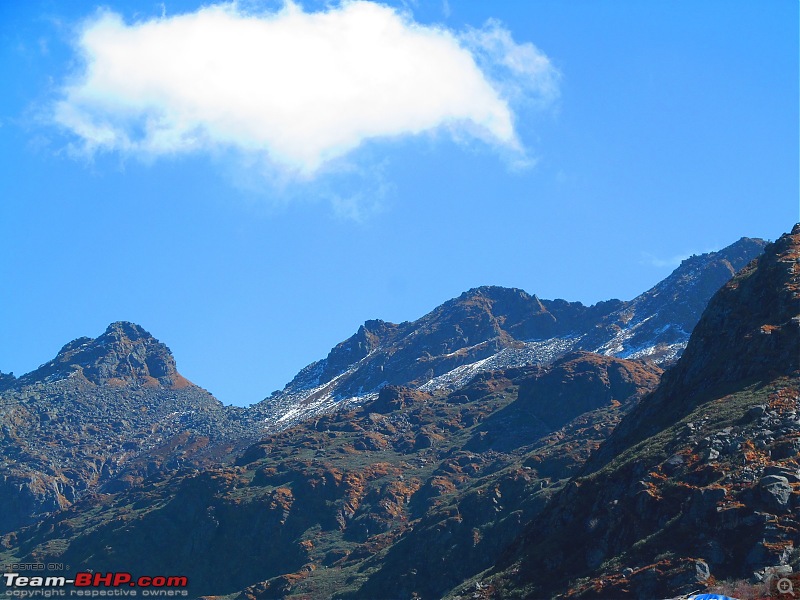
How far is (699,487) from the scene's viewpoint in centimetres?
7819

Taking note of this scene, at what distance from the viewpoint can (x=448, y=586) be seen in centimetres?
13638

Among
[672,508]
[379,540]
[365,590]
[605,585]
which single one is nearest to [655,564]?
[605,585]

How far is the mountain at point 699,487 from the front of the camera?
225ft

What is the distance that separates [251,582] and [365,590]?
51785 mm

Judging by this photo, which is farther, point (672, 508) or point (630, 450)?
point (630, 450)

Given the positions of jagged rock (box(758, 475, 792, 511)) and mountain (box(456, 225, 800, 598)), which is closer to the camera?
mountain (box(456, 225, 800, 598))

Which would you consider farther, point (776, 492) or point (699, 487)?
point (699, 487)

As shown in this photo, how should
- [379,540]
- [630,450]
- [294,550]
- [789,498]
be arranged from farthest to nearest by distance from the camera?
[294,550] → [379,540] → [630,450] → [789,498]

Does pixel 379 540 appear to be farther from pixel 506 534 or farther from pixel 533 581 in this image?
pixel 533 581

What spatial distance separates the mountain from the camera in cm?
6869

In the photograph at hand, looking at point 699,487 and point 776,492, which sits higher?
point 699,487

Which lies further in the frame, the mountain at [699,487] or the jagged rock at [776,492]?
the jagged rock at [776,492]

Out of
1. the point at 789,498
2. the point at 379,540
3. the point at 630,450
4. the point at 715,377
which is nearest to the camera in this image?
the point at 789,498

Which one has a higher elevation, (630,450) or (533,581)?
(630,450)
